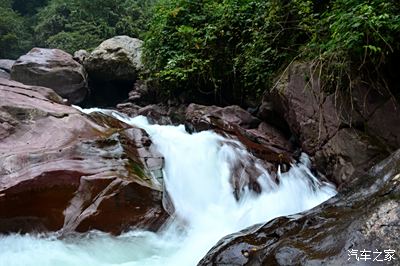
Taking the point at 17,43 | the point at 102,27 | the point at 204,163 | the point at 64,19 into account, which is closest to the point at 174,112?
the point at 204,163

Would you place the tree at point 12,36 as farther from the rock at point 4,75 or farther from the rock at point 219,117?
the rock at point 219,117

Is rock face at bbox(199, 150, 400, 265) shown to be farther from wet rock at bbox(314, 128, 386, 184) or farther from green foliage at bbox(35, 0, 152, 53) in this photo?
green foliage at bbox(35, 0, 152, 53)

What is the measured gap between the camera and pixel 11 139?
15.5 ft

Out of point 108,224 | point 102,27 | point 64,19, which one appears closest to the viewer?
point 108,224

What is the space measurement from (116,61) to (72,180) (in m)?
7.06

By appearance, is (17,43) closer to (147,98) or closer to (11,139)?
(147,98)

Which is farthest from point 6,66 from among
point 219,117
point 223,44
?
point 219,117

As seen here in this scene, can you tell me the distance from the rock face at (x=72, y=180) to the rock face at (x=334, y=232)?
153 centimetres

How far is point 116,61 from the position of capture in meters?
10.6

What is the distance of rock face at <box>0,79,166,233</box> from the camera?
3936 mm

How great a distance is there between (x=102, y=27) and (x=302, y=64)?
11.6 metres

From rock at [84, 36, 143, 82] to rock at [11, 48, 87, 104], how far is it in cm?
41

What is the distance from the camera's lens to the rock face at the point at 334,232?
224 cm

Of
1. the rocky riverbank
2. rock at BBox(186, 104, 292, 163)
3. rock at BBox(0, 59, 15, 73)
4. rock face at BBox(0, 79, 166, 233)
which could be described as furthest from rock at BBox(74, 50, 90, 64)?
rock face at BBox(0, 79, 166, 233)
